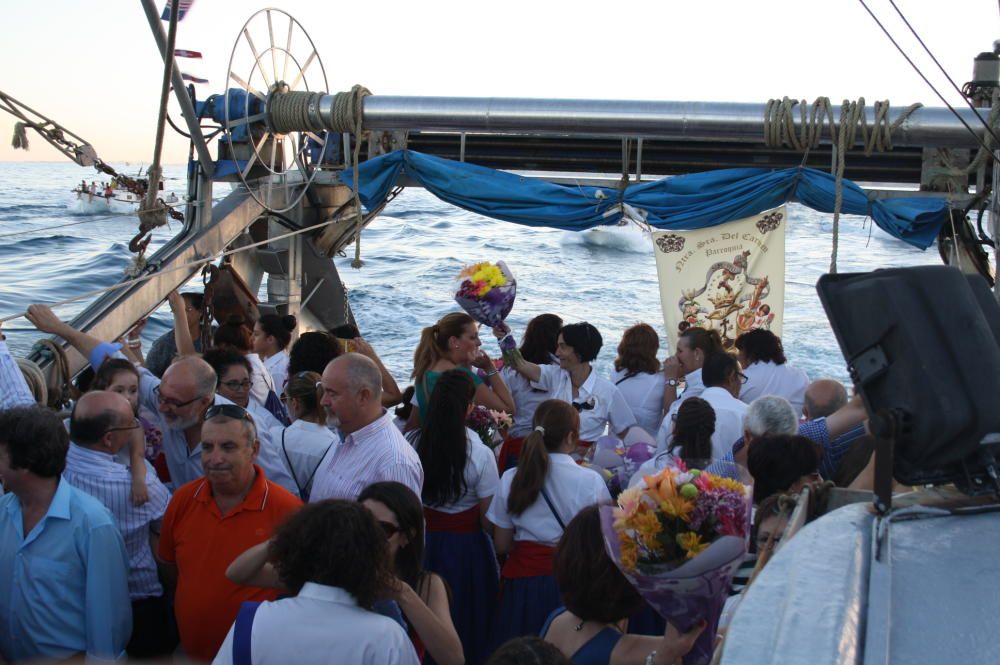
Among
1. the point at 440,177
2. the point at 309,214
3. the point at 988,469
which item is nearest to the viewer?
the point at 988,469

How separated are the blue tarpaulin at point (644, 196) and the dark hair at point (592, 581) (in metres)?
5.17

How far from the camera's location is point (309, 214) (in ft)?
30.9

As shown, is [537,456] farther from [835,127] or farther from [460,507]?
[835,127]

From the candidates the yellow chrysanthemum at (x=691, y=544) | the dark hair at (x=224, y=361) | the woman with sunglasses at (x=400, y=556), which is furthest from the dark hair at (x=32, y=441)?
the yellow chrysanthemum at (x=691, y=544)

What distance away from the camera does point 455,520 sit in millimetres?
4777

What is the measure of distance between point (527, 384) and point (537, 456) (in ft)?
6.64

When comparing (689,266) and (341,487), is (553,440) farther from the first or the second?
(689,266)

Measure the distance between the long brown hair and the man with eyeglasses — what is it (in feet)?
6.18

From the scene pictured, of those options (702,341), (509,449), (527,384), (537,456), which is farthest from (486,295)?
(537,456)

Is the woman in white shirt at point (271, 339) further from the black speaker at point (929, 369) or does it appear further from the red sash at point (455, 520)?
the black speaker at point (929, 369)

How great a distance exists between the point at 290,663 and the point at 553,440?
6.10ft

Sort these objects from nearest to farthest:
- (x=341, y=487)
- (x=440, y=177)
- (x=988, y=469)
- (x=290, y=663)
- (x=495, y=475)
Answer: (x=988, y=469) → (x=290, y=663) → (x=341, y=487) → (x=495, y=475) → (x=440, y=177)

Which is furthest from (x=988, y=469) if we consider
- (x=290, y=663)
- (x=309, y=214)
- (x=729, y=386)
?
(x=309, y=214)

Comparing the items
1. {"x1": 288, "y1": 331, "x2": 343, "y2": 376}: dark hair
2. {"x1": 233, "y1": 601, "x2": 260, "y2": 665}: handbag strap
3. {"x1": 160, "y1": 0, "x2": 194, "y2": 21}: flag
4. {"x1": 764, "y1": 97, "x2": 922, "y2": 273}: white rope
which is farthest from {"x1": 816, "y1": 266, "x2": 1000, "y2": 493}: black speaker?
{"x1": 160, "y1": 0, "x2": 194, "y2": 21}: flag
